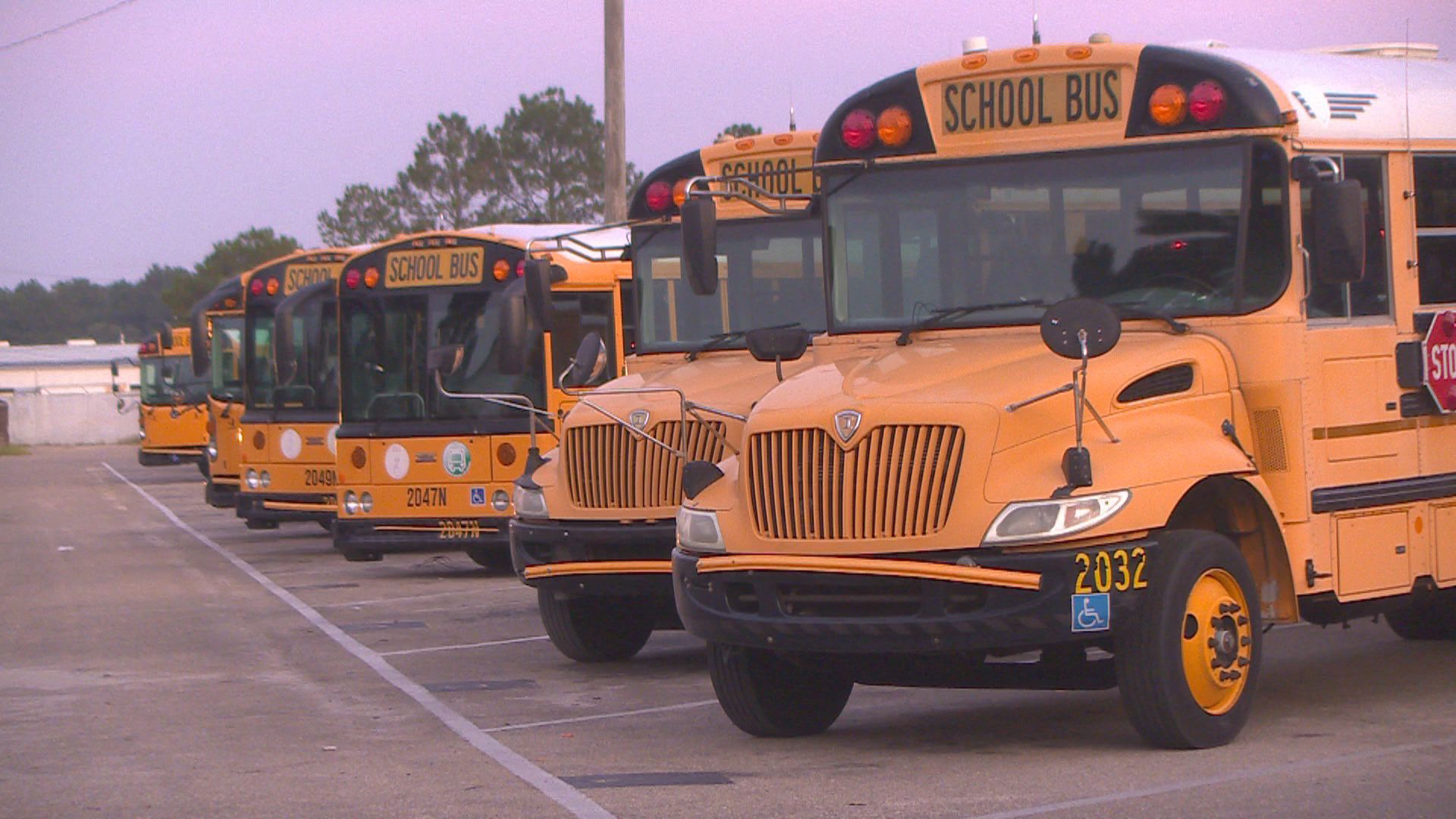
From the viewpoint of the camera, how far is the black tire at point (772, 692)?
8484mm

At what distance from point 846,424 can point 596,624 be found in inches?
162

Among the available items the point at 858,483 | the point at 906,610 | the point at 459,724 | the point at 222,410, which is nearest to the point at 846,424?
the point at 858,483

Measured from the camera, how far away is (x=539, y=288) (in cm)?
1205

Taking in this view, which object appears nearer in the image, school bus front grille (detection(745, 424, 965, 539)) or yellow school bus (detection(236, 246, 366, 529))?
school bus front grille (detection(745, 424, 965, 539))

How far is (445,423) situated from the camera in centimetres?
1705

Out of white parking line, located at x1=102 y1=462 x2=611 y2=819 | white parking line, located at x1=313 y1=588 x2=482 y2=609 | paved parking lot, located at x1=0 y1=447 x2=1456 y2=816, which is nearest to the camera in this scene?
paved parking lot, located at x1=0 y1=447 x2=1456 y2=816

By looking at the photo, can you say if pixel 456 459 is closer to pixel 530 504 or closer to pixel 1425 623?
pixel 530 504

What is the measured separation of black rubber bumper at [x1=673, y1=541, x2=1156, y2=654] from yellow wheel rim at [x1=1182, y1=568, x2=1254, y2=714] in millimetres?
331

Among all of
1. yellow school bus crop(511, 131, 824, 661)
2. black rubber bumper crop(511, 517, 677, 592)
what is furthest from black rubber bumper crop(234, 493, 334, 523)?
black rubber bumper crop(511, 517, 677, 592)

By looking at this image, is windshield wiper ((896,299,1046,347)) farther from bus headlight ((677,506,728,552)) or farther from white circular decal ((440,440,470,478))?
white circular decal ((440,440,470,478))

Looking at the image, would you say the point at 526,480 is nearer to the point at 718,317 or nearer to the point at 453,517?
the point at 718,317

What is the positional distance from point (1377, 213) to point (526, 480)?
4607 millimetres

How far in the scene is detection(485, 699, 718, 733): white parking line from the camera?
9281 mm

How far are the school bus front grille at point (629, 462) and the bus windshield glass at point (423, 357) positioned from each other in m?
5.66
